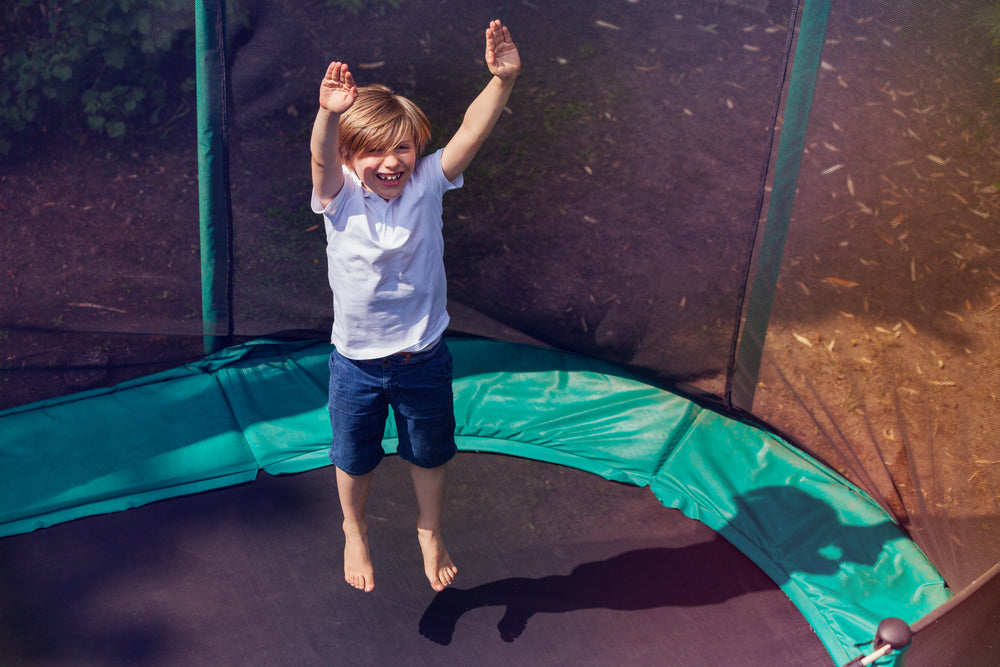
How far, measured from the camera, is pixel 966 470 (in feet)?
6.09

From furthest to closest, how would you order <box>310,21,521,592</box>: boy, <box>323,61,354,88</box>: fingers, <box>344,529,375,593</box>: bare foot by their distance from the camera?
<box>344,529,375,593</box>: bare foot
<box>310,21,521,592</box>: boy
<box>323,61,354,88</box>: fingers

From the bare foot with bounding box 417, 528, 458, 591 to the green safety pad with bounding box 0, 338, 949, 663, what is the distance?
589 millimetres

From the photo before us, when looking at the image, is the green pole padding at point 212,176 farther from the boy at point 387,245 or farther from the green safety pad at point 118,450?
the boy at point 387,245

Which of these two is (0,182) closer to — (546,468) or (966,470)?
(546,468)

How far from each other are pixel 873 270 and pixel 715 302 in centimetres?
43

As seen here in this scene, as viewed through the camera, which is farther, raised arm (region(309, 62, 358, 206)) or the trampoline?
the trampoline

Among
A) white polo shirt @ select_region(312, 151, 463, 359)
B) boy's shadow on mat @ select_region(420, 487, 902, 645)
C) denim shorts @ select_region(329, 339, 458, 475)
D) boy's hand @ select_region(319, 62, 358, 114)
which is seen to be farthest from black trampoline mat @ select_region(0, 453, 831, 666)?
boy's hand @ select_region(319, 62, 358, 114)

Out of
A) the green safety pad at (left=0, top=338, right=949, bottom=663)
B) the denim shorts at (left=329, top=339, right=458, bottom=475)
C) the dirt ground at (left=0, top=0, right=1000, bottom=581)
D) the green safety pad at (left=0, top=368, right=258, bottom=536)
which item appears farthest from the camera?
the green safety pad at (left=0, top=368, right=258, bottom=536)

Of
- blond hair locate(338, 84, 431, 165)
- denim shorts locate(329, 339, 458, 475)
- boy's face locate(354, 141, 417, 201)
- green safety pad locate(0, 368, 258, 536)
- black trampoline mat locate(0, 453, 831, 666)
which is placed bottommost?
black trampoline mat locate(0, 453, 831, 666)

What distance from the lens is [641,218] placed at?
231 cm

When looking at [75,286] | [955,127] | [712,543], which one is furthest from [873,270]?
[75,286]

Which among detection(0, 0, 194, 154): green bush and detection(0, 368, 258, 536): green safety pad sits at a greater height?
detection(0, 0, 194, 154): green bush

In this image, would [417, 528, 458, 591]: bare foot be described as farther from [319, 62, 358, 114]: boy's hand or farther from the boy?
[319, 62, 358, 114]: boy's hand

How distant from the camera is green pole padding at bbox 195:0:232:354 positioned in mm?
2258
